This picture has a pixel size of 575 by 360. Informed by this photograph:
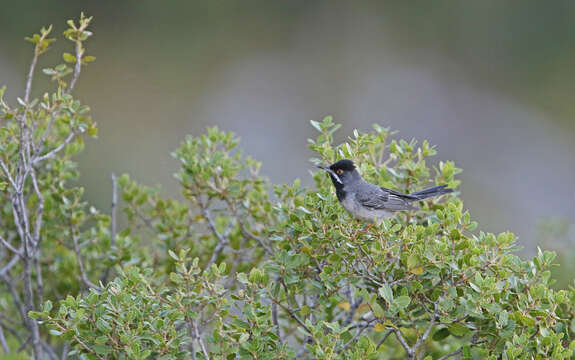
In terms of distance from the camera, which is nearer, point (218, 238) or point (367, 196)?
point (367, 196)

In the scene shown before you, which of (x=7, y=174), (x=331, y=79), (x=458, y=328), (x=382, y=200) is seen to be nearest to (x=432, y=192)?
(x=382, y=200)

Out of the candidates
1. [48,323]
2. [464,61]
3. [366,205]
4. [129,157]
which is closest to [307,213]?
[366,205]

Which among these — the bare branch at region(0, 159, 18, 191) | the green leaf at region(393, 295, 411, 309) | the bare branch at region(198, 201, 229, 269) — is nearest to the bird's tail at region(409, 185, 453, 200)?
the green leaf at region(393, 295, 411, 309)

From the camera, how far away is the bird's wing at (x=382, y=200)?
10.7ft

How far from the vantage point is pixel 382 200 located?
10.8 feet

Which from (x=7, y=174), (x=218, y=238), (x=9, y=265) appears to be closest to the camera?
(x=7, y=174)

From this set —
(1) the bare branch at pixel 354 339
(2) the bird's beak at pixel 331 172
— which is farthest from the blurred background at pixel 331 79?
(1) the bare branch at pixel 354 339

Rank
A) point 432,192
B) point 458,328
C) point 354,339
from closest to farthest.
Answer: point 458,328
point 354,339
point 432,192

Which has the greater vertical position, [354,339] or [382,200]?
[382,200]

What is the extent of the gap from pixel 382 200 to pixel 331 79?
8180 millimetres

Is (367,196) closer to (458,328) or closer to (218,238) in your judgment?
(458,328)

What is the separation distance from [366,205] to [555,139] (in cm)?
834

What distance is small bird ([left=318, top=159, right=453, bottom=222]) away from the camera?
323 centimetres

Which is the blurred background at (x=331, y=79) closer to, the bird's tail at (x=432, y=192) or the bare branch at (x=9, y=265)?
the bare branch at (x=9, y=265)
